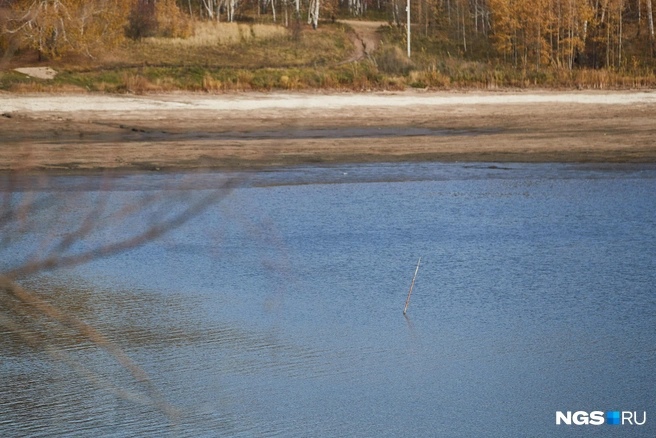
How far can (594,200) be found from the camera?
13.2 meters

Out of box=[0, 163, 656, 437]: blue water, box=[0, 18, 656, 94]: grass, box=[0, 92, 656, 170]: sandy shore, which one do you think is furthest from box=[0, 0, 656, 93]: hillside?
box=[0, 163, 656, 437]: blue water

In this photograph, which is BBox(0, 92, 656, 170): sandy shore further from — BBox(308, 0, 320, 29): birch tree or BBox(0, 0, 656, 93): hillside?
BBox(308, 0, 320, 29): birch tree

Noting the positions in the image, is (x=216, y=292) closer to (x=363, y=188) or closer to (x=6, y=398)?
(x=6, y=398)

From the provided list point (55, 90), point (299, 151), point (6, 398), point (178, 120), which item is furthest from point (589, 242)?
point (55, 90)

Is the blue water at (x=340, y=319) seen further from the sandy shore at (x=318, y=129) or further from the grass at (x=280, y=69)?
the grass at (x=280, y=69)

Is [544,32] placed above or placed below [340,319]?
above

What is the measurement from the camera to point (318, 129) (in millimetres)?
21375

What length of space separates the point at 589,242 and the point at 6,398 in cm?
605

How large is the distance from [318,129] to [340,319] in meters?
13.6

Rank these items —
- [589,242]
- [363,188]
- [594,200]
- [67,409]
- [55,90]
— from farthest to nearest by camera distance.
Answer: [55,90], [363,188], [594,200], [589,242], [67,409]

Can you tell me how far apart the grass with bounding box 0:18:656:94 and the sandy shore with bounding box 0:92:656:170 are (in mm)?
2504

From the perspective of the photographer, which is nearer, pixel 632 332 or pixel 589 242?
pixel 632 332

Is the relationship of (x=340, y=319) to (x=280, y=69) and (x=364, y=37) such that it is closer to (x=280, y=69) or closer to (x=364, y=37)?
(x=280, y=69)

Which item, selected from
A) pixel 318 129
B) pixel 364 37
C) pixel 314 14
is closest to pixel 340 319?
pixel 318 129
